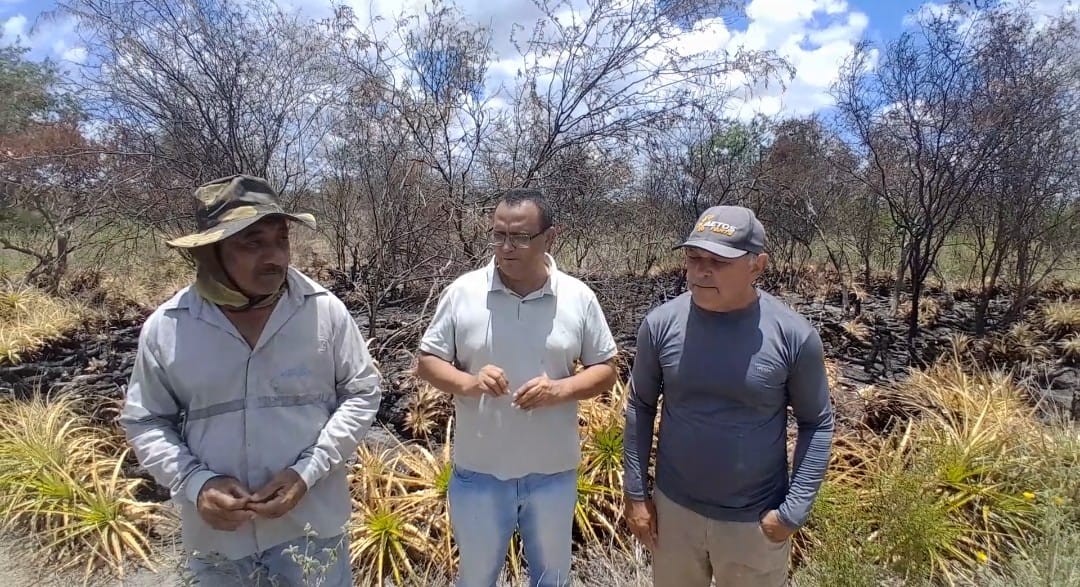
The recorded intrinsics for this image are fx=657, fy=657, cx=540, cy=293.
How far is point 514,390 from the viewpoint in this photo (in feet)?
7.36

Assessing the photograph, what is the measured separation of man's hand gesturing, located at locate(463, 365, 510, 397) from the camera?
7.06 ft

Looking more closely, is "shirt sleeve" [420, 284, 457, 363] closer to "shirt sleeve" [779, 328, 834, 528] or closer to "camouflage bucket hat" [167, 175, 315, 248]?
"camouflage bucket hat" [167, 175, 315, 248]

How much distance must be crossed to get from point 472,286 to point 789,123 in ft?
45.1

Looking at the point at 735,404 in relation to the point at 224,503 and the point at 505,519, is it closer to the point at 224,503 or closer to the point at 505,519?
the point at 505,519

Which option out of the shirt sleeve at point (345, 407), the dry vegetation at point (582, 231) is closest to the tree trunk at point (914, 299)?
the dry vegetation at point (582, 231)

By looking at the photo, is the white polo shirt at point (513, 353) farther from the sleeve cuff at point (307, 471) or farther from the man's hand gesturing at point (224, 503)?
the man's hand gesturing at point (224, 503)

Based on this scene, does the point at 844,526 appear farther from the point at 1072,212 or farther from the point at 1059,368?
the point at 1072,212

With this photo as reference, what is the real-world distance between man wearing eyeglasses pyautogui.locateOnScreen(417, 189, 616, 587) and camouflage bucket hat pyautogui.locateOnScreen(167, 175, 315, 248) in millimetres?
666

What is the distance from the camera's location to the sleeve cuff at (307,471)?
1.92m

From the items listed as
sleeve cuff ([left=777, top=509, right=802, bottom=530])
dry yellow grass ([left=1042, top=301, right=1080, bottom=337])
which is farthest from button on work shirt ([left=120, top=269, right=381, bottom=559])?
dry yellow grass ([left=1042, top=301, right=1080, bottom=337])

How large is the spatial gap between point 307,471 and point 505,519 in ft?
2.34

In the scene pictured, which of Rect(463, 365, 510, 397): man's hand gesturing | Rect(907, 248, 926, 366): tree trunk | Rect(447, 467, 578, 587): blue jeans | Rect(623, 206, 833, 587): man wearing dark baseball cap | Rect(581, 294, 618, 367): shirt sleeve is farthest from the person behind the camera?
Rect(907, 248, 926, 366): tree trunk

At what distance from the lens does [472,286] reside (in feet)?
7.68

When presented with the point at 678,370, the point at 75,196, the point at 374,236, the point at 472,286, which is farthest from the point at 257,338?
the point at 75,196
